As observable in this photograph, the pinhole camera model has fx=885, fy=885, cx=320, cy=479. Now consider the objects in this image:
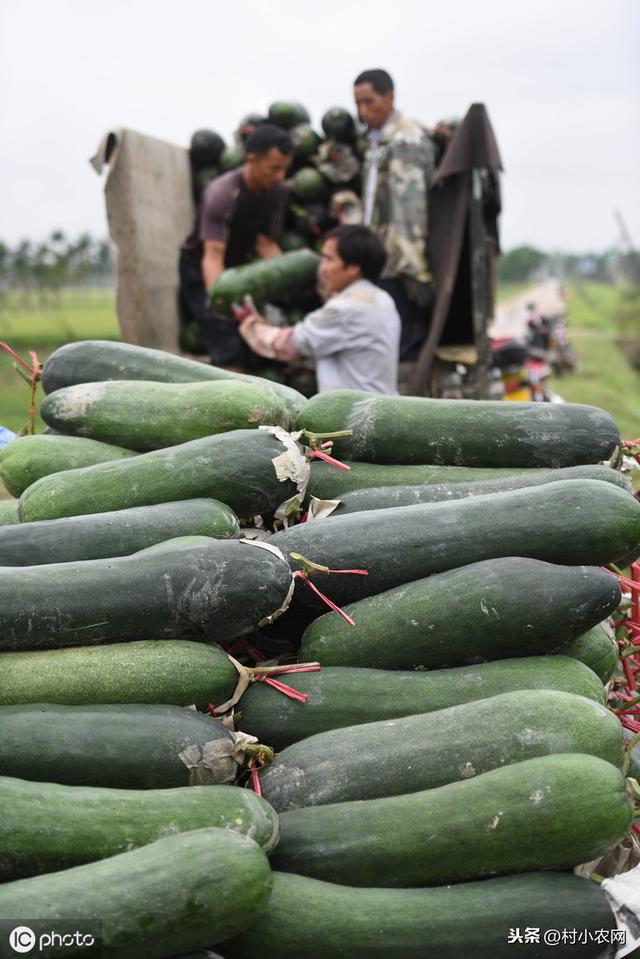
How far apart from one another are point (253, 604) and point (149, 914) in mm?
701

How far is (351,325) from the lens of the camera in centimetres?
516

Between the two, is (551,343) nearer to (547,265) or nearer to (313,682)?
(313,682)

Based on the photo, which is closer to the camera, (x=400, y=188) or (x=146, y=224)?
(x=400, y=188)

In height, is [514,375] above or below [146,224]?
below

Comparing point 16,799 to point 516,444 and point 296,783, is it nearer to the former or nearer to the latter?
point 296,783

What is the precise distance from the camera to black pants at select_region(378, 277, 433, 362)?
698 cm

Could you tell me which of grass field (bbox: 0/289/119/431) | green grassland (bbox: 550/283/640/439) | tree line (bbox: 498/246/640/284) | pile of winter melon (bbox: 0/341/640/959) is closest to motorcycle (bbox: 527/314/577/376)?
green grassland (bbox: 550/283/640/439)

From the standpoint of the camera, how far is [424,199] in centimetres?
680

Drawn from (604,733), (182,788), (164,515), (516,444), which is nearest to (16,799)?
(182,788)

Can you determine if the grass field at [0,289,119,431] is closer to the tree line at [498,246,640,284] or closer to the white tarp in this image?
the white tarp

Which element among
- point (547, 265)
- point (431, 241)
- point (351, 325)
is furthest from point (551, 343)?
point (547, 265)
